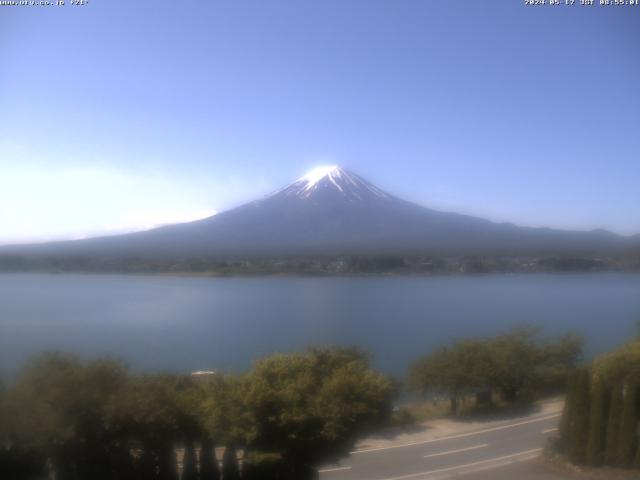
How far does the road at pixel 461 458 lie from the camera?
410 centimetres

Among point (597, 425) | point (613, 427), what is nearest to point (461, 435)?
point (597, 425)

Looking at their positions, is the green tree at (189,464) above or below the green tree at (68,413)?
below

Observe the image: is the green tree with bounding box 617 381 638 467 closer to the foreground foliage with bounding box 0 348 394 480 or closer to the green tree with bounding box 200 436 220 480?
the foreground foliage with bounding box 0 348 394 480

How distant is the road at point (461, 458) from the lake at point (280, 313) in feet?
5.51

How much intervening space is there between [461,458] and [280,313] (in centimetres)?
587

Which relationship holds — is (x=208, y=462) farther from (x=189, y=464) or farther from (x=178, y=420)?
(x=178, y=420)

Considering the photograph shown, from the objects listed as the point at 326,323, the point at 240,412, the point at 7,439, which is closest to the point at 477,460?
the point at 240,412

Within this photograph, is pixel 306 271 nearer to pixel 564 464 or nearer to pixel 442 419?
pixel 442 419

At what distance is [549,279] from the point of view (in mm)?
12594

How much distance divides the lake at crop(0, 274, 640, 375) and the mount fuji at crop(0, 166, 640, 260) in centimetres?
74

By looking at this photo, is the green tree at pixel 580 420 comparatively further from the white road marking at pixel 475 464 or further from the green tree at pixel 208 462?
the green tree at pixel 208 462

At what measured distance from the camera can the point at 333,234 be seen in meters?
13.9

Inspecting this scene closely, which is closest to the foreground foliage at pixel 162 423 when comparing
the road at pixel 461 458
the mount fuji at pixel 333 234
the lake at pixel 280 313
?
the road at pixel 461 458

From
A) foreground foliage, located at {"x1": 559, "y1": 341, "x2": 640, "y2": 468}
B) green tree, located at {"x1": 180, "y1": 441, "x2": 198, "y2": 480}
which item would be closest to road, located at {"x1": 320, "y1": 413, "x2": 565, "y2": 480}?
foreground foliage, located at {"x1": 559, "y1": 341, "x2": 640, "y2": 468}
